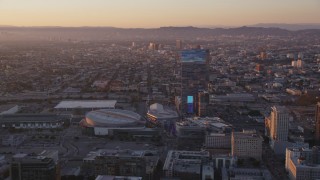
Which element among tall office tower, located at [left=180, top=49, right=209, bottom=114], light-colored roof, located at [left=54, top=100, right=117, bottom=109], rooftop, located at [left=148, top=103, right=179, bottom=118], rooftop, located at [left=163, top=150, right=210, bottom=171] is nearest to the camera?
rooftop, located at [left=163, top=150, right=210, bottom=171]

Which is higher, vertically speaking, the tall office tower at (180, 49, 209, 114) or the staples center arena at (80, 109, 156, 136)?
the tall office tower at (180, 49, 209, 114)

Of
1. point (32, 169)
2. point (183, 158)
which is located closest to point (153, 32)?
point (183, 158)

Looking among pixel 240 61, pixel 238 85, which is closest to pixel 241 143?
pixel 238 85

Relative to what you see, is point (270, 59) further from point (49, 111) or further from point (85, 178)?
point (85, 178)

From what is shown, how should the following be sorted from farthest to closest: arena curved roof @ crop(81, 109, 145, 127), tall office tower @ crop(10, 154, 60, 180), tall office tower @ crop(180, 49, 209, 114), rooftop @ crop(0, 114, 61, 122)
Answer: tall office tower @ crop(180, 49, 209, 114) < rooftop @ crop(0, 114, 61, 122) < arena curved roof @ crop(81, 109, 145, 127) < tall office tower @ crop(10, 154, 60, 180)

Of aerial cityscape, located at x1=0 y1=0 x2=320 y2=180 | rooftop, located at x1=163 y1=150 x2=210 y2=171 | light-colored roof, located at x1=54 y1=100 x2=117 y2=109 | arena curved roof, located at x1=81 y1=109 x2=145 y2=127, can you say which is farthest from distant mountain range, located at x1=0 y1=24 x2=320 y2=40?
rooftop, located at x1=163 y1=150 x2=210 y2=171

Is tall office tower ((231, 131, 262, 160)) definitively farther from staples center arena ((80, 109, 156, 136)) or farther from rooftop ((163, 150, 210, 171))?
staples center arena ((80, 109, 156, 136))

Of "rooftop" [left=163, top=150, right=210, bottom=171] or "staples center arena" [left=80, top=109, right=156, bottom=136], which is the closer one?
"rooftop" [left=163, top=150, right=210, bottom=171]
